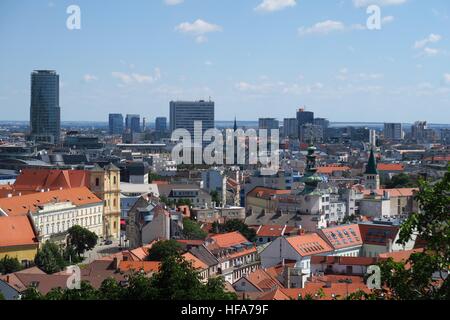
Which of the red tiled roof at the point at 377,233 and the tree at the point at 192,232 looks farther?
the tree at the point at 192,232

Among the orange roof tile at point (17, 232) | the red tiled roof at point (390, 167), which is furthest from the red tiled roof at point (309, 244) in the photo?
the red tiled roof at point (390, 167)

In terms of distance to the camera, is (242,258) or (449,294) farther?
(242,258)

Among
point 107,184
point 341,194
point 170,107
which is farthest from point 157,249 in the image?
point 170,107

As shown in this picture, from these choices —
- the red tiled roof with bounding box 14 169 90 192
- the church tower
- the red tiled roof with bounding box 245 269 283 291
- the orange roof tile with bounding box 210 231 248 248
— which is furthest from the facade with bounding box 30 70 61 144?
the red tiled roof with bounding box 245 269 283 291

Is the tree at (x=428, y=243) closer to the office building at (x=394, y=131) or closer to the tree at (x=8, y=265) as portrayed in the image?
the tree at (x=8, y=265)

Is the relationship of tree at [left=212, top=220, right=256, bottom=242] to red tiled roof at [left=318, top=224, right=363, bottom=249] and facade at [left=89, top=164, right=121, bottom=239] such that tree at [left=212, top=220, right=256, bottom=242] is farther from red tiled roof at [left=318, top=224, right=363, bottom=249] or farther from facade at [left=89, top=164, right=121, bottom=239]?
facade at [left=89, top=164, right=121, bottom=239]

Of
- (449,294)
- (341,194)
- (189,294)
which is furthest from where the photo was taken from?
(341,194)
